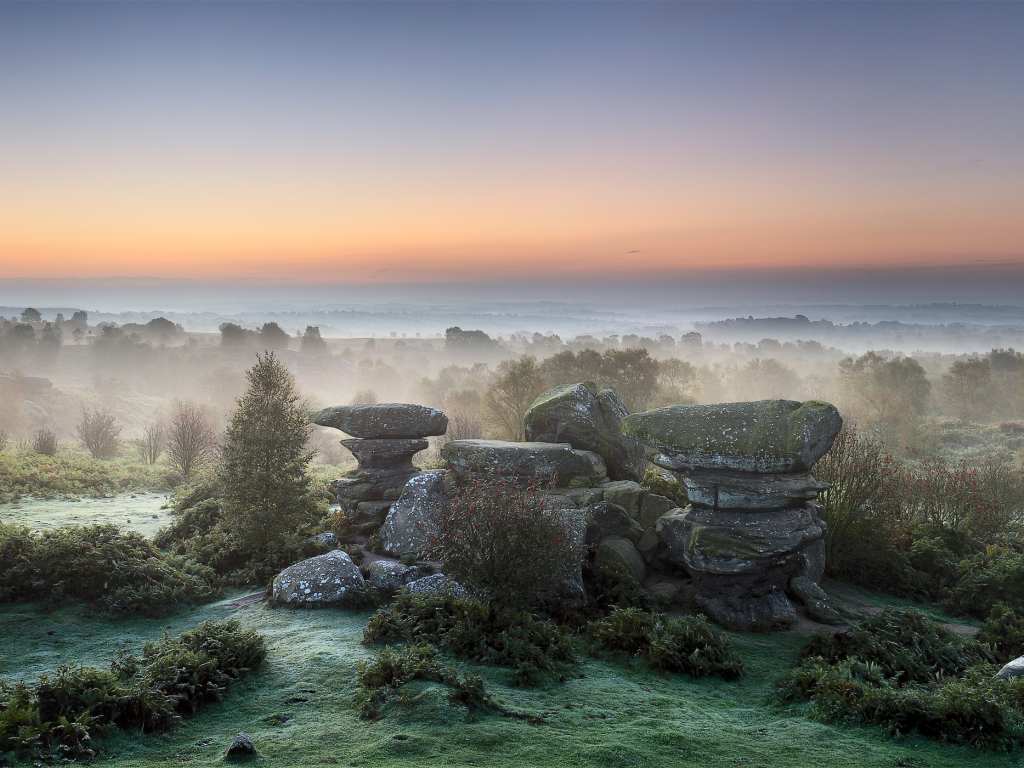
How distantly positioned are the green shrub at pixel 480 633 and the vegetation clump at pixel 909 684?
147 inches

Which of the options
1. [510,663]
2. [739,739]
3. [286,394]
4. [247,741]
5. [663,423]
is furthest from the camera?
[286,394]

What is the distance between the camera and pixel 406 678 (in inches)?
319

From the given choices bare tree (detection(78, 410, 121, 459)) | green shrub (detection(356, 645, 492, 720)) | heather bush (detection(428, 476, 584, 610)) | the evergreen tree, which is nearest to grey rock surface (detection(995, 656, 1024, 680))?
heather bush (detection(428, 476, 584, 610))

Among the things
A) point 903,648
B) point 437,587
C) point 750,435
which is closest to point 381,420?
point 437,587

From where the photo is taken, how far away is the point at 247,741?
650 centimetres

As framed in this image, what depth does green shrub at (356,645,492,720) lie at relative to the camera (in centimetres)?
771

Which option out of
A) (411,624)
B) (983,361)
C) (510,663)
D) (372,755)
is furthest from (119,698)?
(983,361)

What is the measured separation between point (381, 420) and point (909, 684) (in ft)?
47.0

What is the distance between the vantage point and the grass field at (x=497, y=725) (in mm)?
6684

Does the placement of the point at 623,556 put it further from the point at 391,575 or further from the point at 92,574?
the point at 92,574

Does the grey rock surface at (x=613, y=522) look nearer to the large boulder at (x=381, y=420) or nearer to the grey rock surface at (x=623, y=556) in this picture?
the grey rock surface at (x=623, y=556)

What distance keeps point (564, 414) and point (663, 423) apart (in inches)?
195

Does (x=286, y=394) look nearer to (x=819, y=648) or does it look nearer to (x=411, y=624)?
(x=411, y=624)

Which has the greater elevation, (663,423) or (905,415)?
(663,423)
